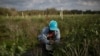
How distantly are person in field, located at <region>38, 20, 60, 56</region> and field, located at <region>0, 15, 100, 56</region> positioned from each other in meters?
0.04

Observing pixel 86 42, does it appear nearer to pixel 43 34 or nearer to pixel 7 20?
pixel 43 34

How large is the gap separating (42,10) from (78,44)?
395 millimetres

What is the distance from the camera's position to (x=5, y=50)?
5.93 feet

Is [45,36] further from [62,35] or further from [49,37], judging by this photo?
[62,35]

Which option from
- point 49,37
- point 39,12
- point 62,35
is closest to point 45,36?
point 49,37

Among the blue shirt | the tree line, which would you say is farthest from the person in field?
the tree line

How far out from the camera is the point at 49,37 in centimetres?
185

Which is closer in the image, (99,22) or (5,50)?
(5,50)

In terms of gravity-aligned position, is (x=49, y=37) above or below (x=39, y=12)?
below

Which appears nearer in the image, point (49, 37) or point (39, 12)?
point (49, 37)

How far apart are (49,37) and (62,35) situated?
123 mm

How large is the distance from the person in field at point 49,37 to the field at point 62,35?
0.04m

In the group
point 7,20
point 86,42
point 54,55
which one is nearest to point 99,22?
point 86,42

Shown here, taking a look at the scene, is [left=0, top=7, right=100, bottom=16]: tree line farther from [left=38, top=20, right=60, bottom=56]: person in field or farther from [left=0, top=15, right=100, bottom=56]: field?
[left=38, top=20, right=60, bottom=56]: person in field
